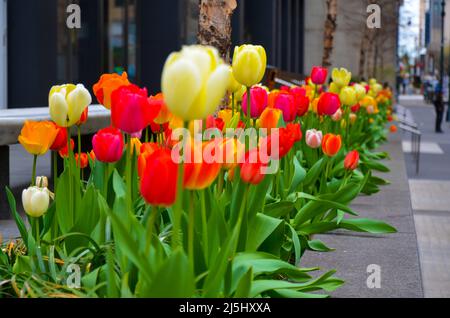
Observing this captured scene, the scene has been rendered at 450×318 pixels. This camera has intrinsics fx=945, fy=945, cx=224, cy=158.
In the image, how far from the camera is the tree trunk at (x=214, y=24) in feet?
20.3

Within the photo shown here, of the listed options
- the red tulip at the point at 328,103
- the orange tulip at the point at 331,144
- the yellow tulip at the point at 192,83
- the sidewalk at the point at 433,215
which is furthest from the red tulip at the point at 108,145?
the red tulip at the point at 328,103

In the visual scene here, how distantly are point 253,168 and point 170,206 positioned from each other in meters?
0.41

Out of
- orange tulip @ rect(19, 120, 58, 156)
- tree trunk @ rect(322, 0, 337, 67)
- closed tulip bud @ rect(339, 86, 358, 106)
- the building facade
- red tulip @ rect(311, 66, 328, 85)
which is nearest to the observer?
orange tulip @ rect(19, 120, 58, 156)

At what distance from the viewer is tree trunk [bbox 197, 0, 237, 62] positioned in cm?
619

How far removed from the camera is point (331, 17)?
1994cm

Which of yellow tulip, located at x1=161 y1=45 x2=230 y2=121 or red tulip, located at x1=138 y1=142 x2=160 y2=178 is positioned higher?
yellow tulip, located at x1=161 y1=45 x2=230 y2=121

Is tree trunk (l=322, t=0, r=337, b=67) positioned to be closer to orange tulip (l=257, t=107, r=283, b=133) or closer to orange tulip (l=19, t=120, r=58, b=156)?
orange tulip (l=257, t=107, r=283, b=133)

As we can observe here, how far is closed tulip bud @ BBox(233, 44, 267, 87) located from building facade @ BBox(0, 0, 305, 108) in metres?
13.7

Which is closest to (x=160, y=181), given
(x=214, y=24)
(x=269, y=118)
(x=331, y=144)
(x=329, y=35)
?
(x=269, y=118)

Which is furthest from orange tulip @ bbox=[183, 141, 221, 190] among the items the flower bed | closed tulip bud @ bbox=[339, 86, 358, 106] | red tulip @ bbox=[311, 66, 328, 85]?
closed tulip bud @ bbox=[339, 86, 358, 106]

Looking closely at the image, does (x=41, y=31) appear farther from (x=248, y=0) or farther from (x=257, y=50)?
(x=248, y=0)
